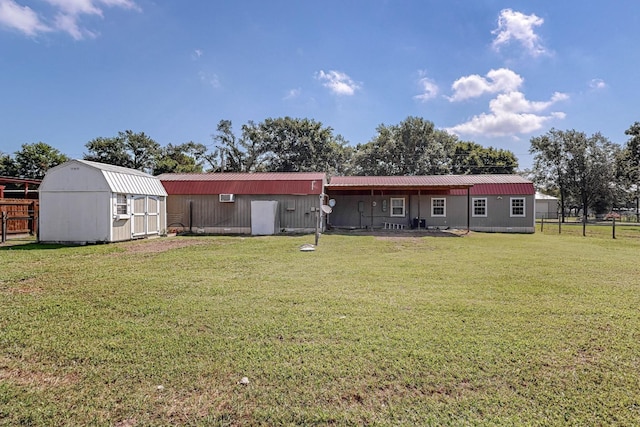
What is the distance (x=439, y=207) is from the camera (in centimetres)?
2053

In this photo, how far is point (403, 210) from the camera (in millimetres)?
20719

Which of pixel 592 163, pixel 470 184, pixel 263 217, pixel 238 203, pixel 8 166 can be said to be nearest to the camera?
pixel 263 217

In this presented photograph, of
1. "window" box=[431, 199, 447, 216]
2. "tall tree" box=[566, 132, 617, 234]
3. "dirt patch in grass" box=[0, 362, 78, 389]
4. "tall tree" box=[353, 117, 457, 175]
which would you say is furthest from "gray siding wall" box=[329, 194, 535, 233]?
"tall tree" box=[566, 132, 617, 234]

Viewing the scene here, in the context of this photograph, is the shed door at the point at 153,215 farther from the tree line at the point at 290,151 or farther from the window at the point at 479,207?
the tree line at the point at 290,151

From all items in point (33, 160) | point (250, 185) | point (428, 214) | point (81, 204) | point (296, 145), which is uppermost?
point (296, 145)

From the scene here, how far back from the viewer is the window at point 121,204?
1263cm

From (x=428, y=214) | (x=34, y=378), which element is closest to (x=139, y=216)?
(x=34, y=378)

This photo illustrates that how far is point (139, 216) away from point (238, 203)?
195 inches

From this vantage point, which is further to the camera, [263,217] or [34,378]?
[263,217]

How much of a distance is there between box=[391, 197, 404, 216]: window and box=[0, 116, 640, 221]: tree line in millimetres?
16244

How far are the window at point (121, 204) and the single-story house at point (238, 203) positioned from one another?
4.58 meters

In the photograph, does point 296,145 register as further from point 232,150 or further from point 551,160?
point 551,160

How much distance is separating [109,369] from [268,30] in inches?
527

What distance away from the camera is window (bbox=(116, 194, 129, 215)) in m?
12.6
